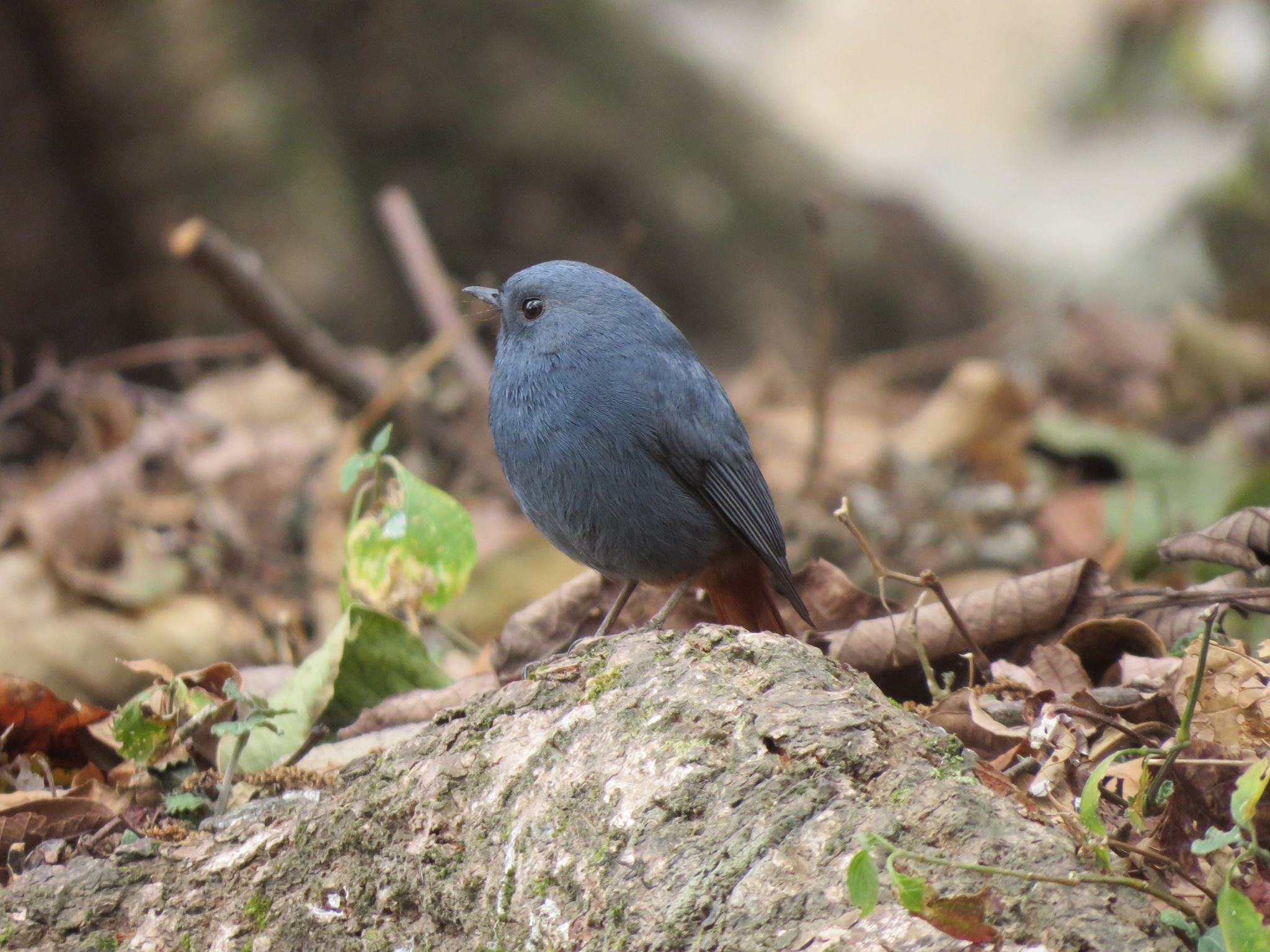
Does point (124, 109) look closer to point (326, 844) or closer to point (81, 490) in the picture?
point (81, 490)

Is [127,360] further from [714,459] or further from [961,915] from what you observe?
[961,915]

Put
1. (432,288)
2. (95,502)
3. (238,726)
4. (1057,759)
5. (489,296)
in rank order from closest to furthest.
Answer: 1. (1057,759)
2. (238,726)
3. (489,296)
4. (95,502)
5. (432,288)

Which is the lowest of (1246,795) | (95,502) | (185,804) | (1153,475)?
(1153,475)

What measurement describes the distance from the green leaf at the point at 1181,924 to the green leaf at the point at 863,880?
450 mm

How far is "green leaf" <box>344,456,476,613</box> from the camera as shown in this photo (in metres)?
3.29

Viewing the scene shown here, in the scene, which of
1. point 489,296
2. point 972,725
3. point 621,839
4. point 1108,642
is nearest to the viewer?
point 621,839

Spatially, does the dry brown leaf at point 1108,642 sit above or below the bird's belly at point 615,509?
below

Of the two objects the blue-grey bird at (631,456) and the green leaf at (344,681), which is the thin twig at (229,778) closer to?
the green leaf at (344,681)

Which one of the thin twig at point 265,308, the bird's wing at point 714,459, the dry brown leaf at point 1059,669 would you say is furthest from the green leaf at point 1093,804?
the thin twig at point 265,308

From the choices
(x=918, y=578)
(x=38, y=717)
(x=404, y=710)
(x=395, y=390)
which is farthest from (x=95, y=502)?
(x=918, y=578)

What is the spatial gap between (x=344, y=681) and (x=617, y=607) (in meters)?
0.72

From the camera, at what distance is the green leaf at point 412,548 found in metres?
3.29

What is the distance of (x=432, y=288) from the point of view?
6762mm

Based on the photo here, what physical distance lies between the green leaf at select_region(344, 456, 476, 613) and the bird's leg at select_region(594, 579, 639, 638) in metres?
0.38
